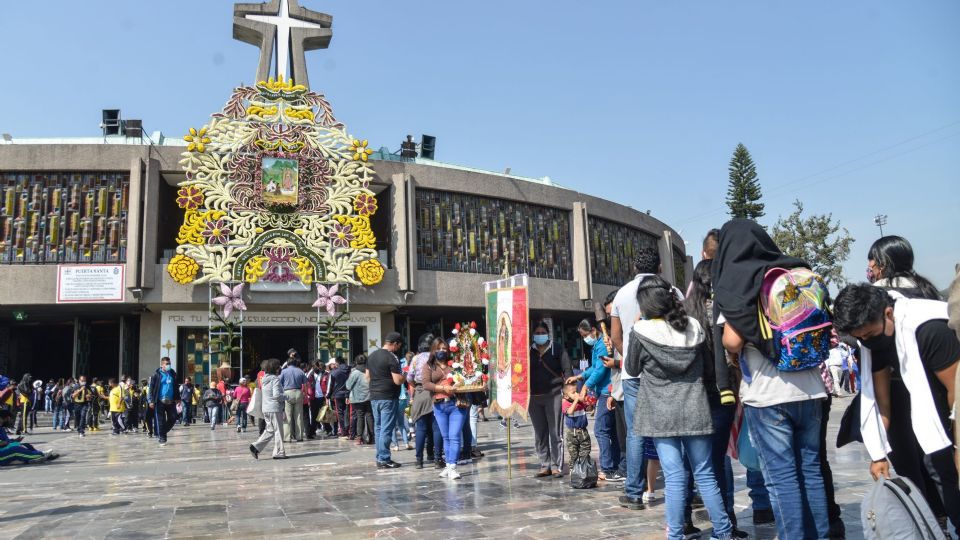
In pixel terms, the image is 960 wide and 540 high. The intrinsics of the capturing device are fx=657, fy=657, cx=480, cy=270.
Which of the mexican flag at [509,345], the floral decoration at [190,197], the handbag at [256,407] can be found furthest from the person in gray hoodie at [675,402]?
the floral decoration at [190,197]

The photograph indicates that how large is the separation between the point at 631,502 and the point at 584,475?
113 centimetres

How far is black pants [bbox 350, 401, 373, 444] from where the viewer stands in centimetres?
1217

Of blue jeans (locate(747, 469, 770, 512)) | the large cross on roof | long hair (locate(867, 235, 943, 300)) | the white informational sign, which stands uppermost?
the large cross on roof

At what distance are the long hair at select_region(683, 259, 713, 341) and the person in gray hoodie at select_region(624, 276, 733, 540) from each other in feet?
1.68

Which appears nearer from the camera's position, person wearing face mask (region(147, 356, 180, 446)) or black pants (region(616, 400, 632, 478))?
black pants (region(616, 400, 632, 478))

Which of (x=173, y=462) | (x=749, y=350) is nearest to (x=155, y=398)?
(x=173, y=462)

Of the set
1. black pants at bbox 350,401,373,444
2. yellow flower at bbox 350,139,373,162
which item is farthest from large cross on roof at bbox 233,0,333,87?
black pants at bbox 350,401,373,444

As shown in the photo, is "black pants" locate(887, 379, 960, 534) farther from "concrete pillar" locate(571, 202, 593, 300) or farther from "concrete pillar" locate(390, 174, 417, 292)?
"concrete pillar" locate(571, 202, 593, 300)

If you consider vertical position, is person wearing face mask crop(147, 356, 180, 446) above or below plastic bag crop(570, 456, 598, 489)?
above

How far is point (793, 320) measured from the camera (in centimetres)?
368

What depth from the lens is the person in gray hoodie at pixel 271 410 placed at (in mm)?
10703

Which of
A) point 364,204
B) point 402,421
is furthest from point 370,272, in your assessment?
point 402,421

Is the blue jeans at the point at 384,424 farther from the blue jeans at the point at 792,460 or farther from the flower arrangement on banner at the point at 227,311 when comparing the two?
the flower arrangement on banner at the point at 227,311

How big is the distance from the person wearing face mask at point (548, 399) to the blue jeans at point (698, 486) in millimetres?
3404
